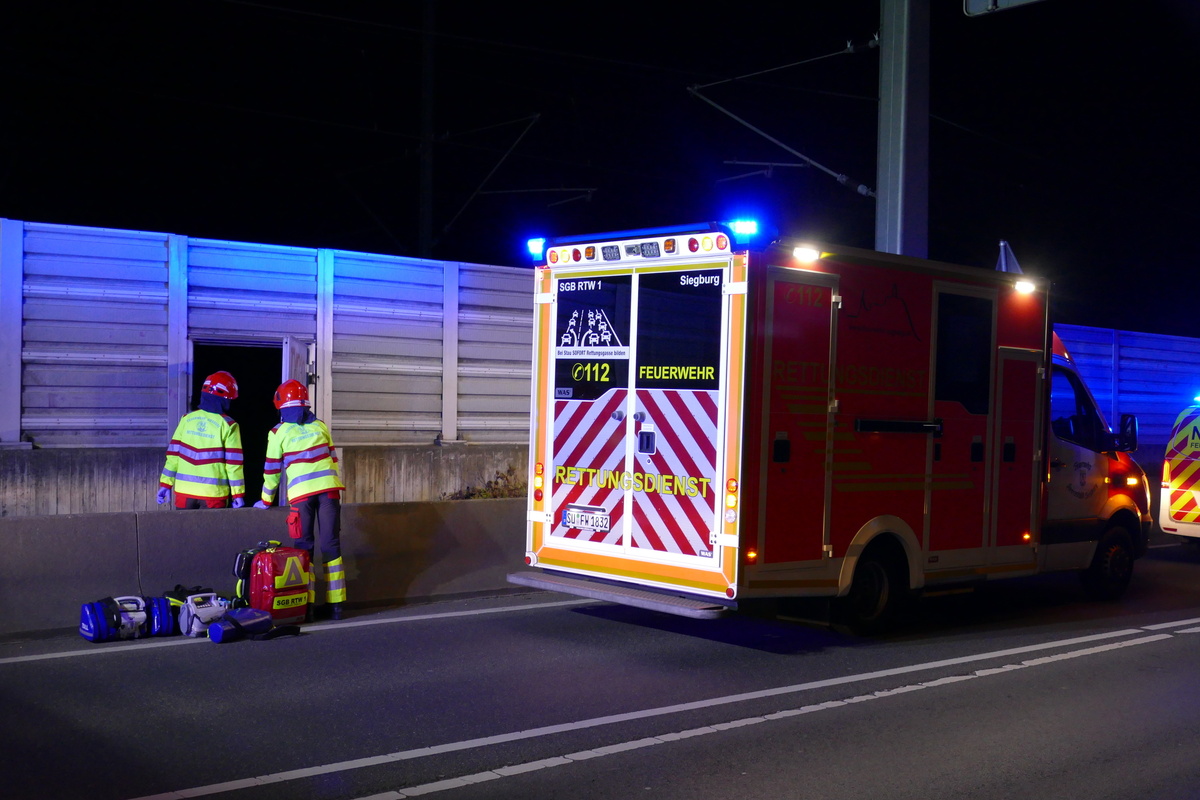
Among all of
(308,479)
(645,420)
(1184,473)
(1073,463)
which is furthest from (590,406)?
(1184,473)

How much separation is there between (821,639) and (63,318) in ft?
26.1

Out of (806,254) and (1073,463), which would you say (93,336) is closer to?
(806,254)

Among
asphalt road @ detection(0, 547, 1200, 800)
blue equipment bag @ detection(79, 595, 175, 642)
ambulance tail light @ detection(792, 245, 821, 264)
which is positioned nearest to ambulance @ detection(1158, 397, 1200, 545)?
asphalt road @ detection(0, 547, 1200, 800)

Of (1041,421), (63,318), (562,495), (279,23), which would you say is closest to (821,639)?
(562,495)

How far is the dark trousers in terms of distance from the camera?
30.9 ft

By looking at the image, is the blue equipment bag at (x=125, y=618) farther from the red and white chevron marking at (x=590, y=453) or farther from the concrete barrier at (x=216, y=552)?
the red and white chevron marking at (x=590, y=453)

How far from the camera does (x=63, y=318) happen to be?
1159cm

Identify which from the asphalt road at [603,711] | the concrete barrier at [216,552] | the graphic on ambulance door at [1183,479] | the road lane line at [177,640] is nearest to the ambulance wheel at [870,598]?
the asphalt road at [603,711]

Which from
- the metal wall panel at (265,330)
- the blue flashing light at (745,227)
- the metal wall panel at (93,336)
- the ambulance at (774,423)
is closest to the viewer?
the blue flashing light at (745,227)

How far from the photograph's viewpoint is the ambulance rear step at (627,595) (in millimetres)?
7742

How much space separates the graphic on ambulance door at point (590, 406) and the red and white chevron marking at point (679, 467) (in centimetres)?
23

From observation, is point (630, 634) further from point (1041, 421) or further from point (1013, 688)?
point (1041, 421)

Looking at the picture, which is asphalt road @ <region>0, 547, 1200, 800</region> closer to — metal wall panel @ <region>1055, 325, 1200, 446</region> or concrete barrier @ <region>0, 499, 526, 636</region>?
concrete barrier @ <region>0, 499, 526, 636</region>

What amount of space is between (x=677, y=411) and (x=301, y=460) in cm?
329
